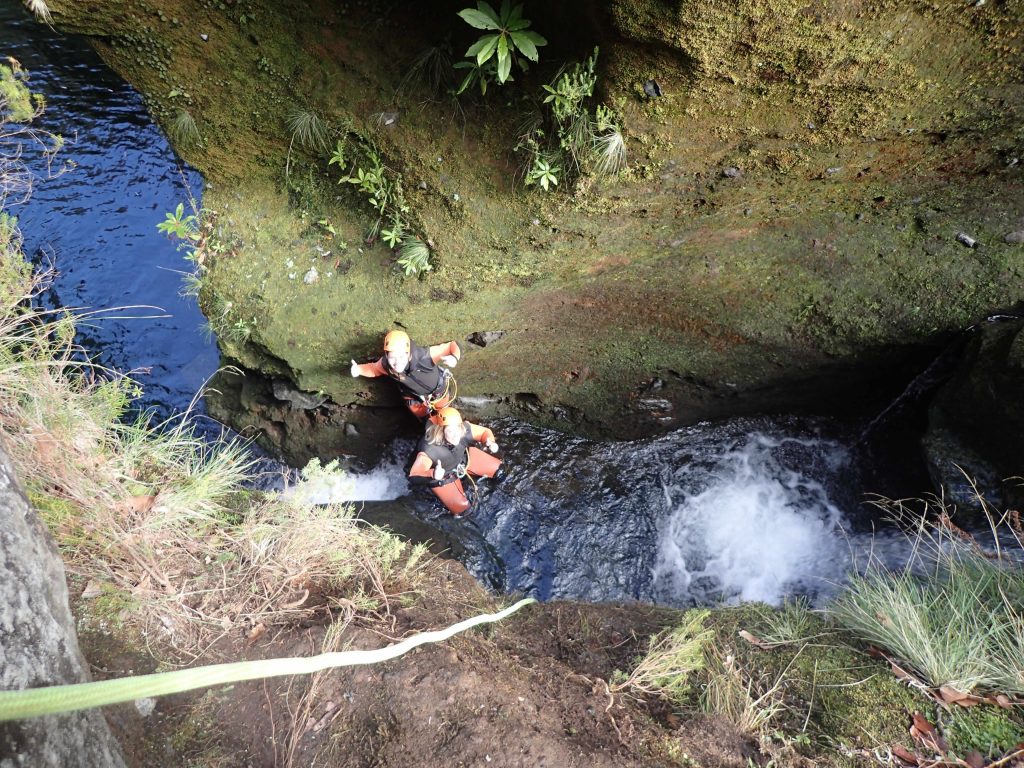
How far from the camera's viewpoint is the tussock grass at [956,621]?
2.73 metres

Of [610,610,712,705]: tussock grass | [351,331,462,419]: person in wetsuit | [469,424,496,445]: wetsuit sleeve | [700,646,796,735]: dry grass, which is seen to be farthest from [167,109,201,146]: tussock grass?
[700,646,796,735]: dry grass

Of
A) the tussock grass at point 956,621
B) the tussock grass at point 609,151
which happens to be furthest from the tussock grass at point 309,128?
the tussock grass at point 956,621

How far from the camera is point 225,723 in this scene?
2.61 meters

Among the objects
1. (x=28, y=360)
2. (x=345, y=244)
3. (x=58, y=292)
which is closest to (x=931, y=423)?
(x=345, y=244)

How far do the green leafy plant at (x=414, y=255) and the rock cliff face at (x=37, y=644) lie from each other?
119 inches

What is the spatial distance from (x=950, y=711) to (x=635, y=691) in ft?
4.58

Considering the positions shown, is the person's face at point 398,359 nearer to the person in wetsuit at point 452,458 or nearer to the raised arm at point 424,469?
the person in wetsuit at point 452,458

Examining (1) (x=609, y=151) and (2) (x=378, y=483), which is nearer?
(1) (x=609, y=151)

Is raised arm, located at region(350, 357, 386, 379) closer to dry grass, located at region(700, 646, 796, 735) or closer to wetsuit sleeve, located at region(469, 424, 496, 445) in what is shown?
wetsuit sleeve, located at region(469, 424, 496, 445)

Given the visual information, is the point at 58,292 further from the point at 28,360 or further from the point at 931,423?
the point at 931,423

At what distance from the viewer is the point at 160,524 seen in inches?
120

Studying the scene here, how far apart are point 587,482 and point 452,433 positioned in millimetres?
1567

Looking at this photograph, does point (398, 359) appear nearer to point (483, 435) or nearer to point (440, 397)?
point (440, 397)

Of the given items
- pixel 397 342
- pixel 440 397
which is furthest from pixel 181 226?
pixel 440 397
